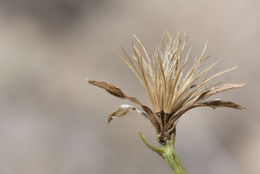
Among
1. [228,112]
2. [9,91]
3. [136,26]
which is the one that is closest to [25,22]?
[9,91]

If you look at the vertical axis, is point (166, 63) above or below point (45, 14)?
below

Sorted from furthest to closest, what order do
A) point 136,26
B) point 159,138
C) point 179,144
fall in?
point 136,26 → point 179,144 → point 159,138

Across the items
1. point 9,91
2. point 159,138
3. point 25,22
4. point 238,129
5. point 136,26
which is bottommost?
point 238,129

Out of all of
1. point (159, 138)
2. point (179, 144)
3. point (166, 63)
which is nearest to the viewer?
point (159, 138)

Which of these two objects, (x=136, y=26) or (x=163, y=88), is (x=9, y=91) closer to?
(x=136, y=26)

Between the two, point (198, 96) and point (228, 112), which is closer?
point (198, 96)

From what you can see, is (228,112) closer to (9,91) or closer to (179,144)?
(179,144)
